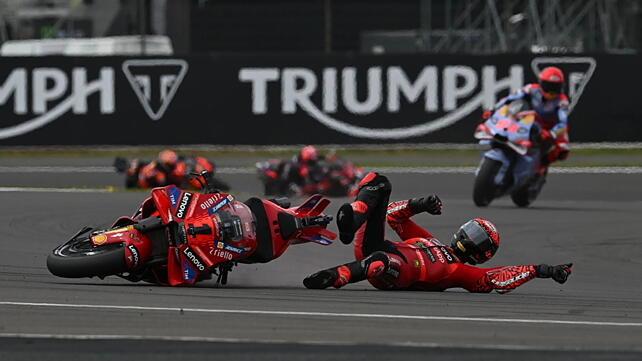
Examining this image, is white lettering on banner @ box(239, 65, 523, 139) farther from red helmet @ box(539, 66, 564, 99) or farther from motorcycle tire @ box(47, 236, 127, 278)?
motorcycle tire @ box(47, 236, 127, 278)

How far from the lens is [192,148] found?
2150 centimetres

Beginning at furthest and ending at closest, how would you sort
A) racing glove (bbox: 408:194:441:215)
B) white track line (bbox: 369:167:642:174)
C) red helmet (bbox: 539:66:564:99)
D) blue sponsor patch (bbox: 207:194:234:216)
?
1. white track line (bbox: 369:167:642:174)
2. red helmet (bbox: 539:66:564:99)
3. racing glove (bbox: 408:194:441:215)
4. blue sponsor patch (bbox: 207:194:234:216)

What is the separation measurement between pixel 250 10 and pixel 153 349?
31.6 m

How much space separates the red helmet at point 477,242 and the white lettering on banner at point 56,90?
1390cm

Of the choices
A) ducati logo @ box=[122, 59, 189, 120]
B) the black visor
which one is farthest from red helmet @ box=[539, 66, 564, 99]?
ducati logo @ box=[122, 59, 189, 120]

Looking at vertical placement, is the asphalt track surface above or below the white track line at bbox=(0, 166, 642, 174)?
above

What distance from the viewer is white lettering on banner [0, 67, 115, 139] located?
21.4 meters

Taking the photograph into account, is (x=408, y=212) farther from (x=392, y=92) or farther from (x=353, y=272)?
(x=392, y=92)

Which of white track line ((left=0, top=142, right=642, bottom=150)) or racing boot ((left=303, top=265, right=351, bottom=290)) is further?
white track line ((left=0, top=142, right=642, bottom=150))

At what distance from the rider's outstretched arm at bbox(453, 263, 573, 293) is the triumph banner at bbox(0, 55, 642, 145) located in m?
13.1

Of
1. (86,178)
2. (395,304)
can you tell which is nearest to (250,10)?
(86,178)

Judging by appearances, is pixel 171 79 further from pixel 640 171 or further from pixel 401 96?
pixel 640 171

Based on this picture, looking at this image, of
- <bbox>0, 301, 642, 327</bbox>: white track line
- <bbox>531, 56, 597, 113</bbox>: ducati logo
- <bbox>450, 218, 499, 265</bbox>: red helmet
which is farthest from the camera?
<bbox>531, 56, 597, 113</bbox>: ducati logo

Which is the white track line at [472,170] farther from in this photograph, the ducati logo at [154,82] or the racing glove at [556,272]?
the racing glove at [556,272]
